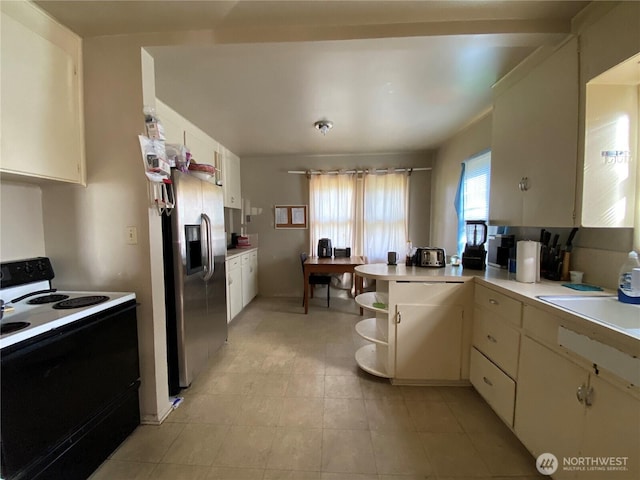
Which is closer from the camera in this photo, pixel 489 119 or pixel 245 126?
pixel 489 119

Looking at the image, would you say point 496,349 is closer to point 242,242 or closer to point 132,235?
point 132,235

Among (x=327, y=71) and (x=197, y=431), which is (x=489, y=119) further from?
(x=197, y=431)

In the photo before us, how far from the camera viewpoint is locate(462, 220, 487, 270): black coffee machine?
216 centimetres

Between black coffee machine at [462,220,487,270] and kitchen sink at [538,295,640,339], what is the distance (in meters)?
0.79

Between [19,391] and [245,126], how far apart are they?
2.78m

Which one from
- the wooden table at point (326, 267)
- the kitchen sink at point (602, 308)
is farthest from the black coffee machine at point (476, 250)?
the wooden table at point (326, 267)

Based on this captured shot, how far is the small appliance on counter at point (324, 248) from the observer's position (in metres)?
4.18

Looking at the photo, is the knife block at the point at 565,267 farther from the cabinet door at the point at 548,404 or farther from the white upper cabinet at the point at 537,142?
the cabinet door at the point at 548,404

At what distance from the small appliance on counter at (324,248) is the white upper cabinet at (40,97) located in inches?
119

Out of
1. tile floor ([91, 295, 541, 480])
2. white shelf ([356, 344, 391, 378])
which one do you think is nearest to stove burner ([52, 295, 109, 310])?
tile floor ([91, 295, 541, 480])

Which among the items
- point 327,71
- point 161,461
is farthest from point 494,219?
point 161,461

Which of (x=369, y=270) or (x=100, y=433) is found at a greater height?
(x=369, y=270)

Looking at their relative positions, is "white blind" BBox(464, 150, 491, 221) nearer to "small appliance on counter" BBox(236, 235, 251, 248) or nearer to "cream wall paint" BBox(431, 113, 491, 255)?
"cream wall paint" BBox(431, 113, 491, 255)

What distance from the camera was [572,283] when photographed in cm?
165
